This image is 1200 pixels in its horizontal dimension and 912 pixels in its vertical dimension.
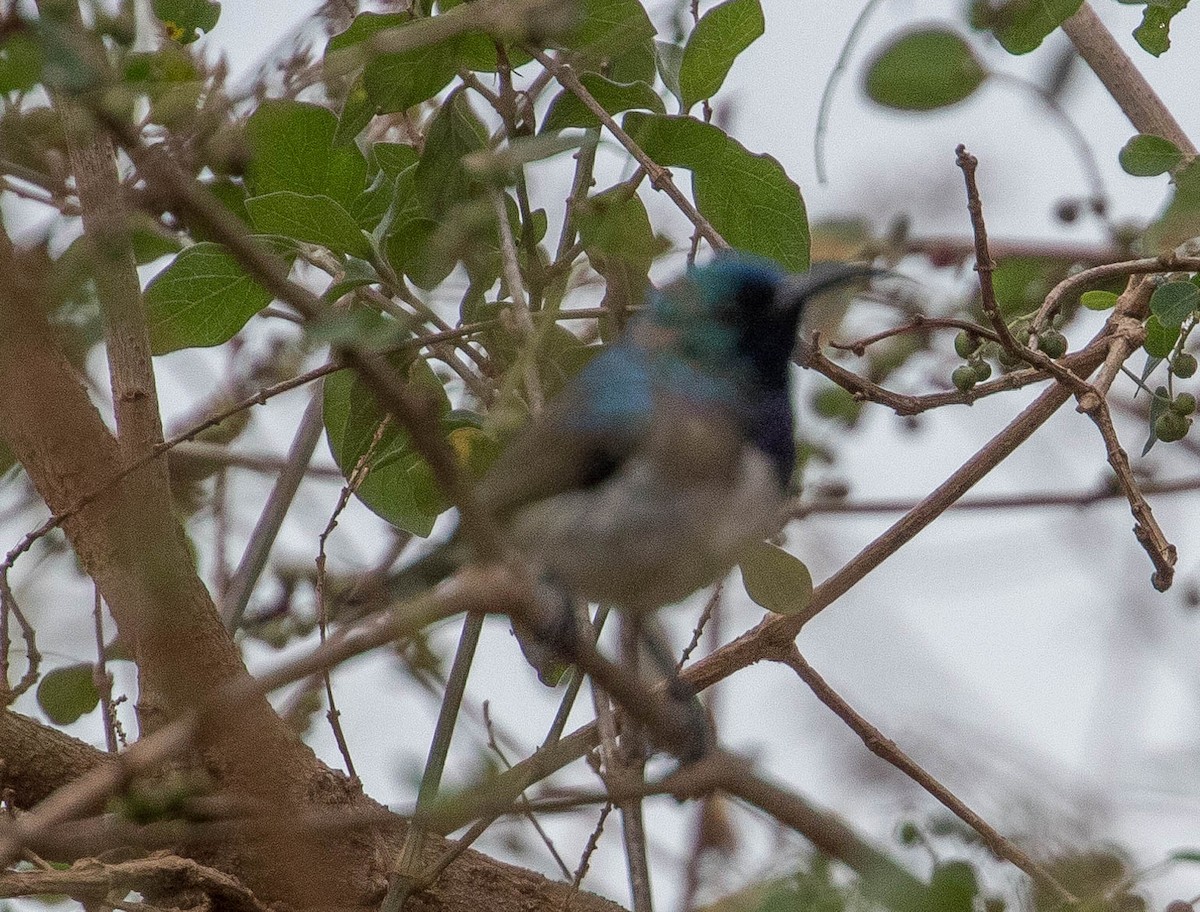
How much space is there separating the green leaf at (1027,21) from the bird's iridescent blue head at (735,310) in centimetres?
72

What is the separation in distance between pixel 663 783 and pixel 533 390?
971 mm

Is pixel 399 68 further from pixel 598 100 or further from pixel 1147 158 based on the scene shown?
pixel 1147 158

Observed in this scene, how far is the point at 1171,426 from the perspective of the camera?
113 inches

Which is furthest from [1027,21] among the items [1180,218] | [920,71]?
[920,71]

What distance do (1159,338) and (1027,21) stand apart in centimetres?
77

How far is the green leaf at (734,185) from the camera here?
9.48 feet

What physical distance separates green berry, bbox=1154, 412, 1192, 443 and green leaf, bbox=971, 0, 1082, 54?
0.77 metres

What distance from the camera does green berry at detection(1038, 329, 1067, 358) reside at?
9.62ft

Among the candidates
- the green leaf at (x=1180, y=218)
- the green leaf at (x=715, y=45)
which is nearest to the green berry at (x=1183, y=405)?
the green leaf at (x=1180, y=218)

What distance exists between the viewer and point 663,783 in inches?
64.8

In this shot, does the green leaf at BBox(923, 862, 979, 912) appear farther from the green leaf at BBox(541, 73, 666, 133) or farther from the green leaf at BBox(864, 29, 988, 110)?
the green leaf at BBox(541, 73, 666, 133)

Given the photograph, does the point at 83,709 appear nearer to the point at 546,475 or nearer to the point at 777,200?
the point at 546,475

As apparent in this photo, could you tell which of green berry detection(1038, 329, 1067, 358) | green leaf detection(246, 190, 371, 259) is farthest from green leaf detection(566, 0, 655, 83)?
green berry detection(1038, 329, 1067, 358)

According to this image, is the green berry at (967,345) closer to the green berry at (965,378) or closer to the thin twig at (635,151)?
the green berry at (965,378)
